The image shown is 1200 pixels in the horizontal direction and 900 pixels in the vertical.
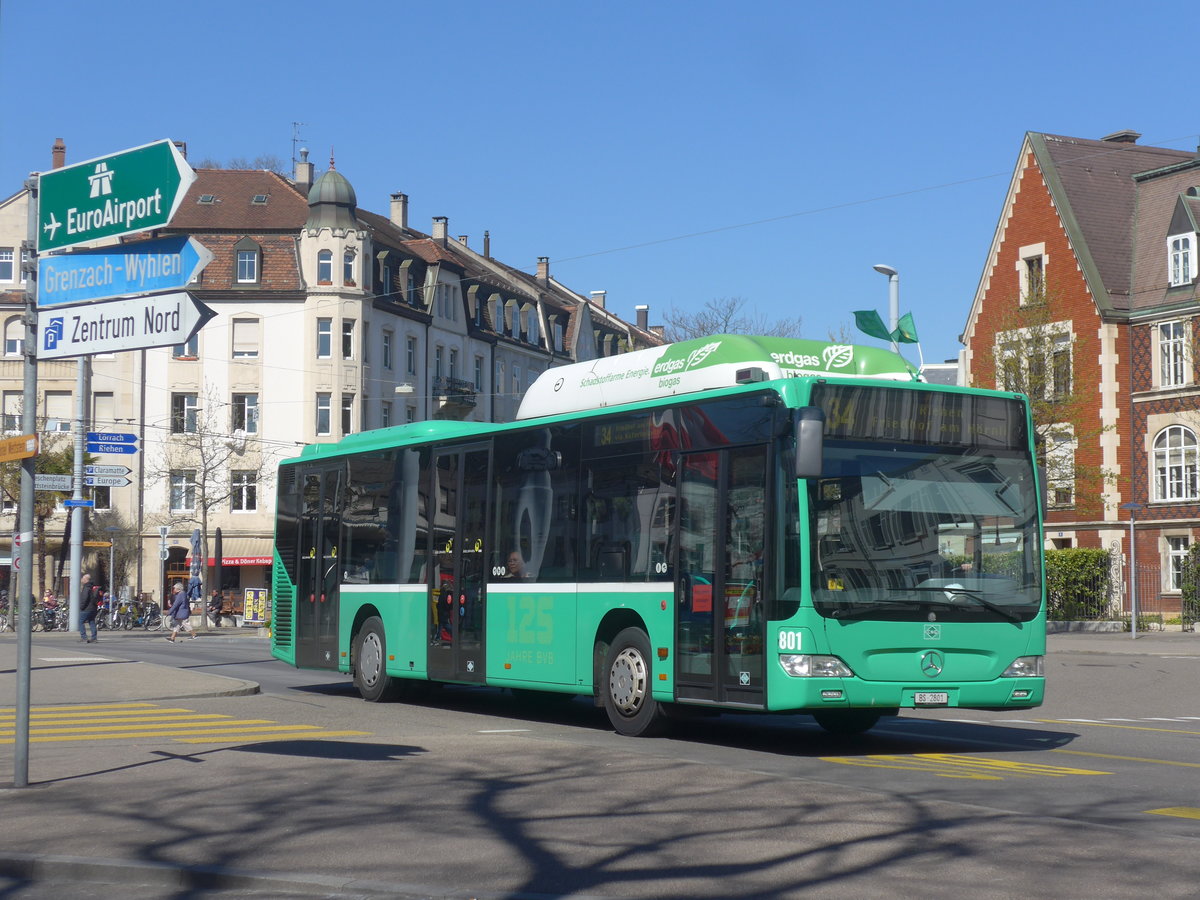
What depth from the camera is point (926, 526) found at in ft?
43.9

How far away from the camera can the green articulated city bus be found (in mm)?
13062

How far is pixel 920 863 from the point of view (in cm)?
771

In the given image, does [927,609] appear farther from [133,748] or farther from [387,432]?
[387,432]

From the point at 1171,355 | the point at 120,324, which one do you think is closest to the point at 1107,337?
the point at 1171,355

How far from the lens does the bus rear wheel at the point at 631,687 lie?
47.9 feet

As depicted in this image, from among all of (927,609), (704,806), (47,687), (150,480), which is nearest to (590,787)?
(704,806)

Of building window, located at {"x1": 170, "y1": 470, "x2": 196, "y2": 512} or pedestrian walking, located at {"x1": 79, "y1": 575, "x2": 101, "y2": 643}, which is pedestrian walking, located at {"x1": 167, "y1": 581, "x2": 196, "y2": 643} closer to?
pedestrian walking, located at {"x1": 79, "y1": 575, "x2": 101, "y2": 643}

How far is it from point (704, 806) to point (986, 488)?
536 cm

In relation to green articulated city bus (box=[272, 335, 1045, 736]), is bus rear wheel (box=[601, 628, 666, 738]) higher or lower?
lower

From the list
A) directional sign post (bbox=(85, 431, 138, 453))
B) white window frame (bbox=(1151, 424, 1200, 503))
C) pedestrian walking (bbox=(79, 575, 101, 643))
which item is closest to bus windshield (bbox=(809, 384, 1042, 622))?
directional sign post (bbox=(85, 431, 138, 453))

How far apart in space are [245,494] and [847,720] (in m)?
52.8

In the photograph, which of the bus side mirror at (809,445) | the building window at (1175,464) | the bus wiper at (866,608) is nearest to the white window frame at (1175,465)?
the building window at (1175,464)

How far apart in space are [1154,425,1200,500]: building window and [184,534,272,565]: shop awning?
33.6 m

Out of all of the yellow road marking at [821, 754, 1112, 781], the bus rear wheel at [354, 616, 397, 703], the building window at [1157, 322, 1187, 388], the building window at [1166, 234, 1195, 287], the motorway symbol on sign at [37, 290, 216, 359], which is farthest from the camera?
the building window at [1166, 234, 1195, 287]
